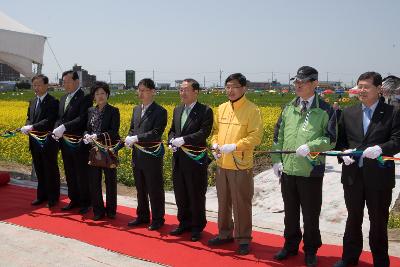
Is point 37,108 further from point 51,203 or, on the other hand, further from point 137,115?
point 137,115

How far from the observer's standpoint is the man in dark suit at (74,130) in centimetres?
542

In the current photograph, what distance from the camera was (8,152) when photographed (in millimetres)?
9781

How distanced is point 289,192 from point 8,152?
25.4ft

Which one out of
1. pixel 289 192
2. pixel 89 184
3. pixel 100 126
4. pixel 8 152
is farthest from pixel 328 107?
pixel 8 152

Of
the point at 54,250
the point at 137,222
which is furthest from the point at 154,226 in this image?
the point at 54,250

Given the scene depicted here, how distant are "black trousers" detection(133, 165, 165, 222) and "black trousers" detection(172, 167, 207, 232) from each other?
0.27 meters

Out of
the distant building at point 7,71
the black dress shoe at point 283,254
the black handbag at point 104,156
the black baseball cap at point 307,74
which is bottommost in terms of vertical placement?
the black dress shoe at point 283,254

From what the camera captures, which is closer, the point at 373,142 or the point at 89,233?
the point at 373,142

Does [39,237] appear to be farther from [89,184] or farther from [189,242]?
[189,242]

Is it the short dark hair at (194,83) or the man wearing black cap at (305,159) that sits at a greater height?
the short dark hair at (194,83)

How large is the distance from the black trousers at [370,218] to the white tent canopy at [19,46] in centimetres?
595

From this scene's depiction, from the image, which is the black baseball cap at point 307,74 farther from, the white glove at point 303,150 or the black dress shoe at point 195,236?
the black dress shoe at point 195,236

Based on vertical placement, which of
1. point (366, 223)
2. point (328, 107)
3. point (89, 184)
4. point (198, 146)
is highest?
point (328, 107)

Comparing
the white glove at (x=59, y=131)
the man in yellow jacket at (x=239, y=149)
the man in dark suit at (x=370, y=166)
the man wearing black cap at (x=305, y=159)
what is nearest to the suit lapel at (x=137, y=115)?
the white glove at (x=59, y=131)
